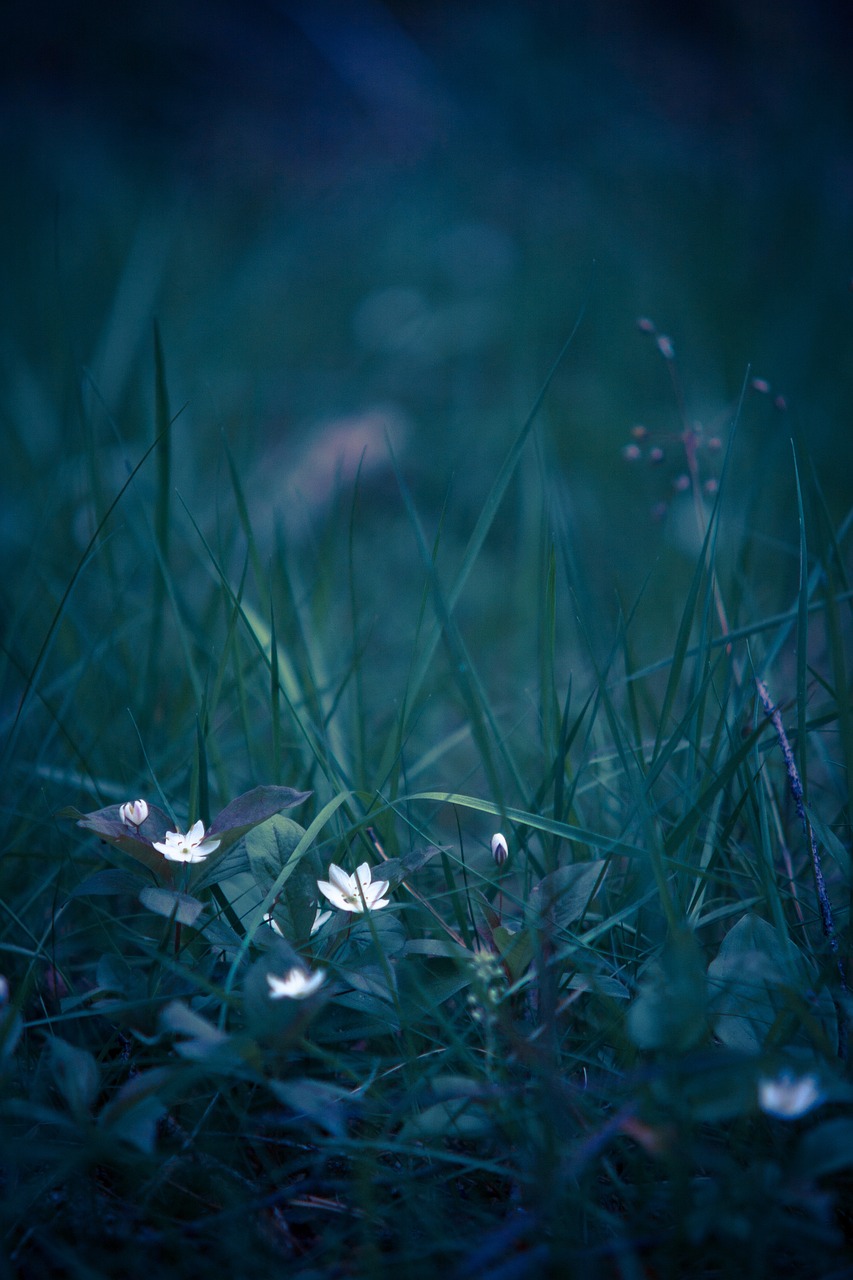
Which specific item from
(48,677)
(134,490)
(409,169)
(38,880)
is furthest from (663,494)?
(409,169)

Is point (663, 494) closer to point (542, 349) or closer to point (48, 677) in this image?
point (542, 349)

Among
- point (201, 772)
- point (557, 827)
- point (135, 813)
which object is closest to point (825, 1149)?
point (557, 827)

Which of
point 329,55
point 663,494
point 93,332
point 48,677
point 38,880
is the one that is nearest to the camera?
point 38,880

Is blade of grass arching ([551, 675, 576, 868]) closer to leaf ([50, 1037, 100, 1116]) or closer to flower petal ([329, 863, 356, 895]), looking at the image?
flower petal ([329, 863, 356, 895])

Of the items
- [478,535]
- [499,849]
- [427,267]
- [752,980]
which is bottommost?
[752,980]

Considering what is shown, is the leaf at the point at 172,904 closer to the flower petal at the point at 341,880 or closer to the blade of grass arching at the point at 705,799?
the flower petal at the point at 341,880

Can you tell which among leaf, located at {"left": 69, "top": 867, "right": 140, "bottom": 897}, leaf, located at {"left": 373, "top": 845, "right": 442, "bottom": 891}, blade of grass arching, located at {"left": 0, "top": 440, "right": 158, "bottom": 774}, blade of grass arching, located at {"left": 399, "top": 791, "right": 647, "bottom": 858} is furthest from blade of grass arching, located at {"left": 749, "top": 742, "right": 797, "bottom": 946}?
blade of grass arching, located at {"left": 0, "top": 440, "right": 158, "bottom": 774}

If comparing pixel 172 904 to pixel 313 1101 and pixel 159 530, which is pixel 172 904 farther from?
pixel 159 530
